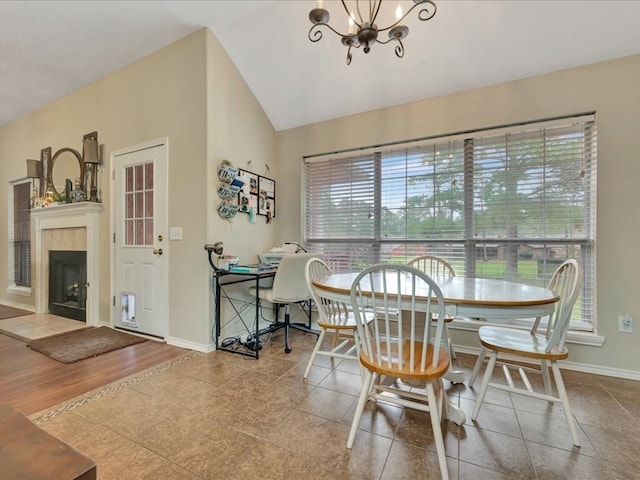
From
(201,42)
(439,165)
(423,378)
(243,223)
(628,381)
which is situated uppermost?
(201,42)

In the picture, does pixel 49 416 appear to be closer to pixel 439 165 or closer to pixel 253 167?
pixel 253 167

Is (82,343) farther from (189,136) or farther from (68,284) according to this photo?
(189,136)

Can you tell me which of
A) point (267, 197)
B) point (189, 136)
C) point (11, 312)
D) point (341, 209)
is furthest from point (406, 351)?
point (11, 312)

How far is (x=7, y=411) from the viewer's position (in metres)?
0.91

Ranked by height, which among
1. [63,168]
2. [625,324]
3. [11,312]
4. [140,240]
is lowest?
[11,312]

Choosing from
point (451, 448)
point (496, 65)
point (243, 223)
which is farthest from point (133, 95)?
point (451, 448)

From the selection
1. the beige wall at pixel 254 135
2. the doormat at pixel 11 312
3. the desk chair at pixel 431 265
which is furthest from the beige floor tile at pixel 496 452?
the doormat at pixel 11 312

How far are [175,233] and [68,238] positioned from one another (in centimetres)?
205

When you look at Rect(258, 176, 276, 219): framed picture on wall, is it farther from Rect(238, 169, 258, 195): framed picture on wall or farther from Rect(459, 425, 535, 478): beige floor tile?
Rect(459, 425, 535, 478): beige floor tile

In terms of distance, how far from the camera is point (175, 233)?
280 cm

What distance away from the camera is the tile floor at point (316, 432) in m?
1.31

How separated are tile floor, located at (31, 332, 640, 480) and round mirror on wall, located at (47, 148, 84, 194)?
304 cm

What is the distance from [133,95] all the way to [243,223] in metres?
1.86

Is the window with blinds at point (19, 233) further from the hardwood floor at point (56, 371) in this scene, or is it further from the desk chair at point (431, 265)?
the desk chair at point (431, 265)
